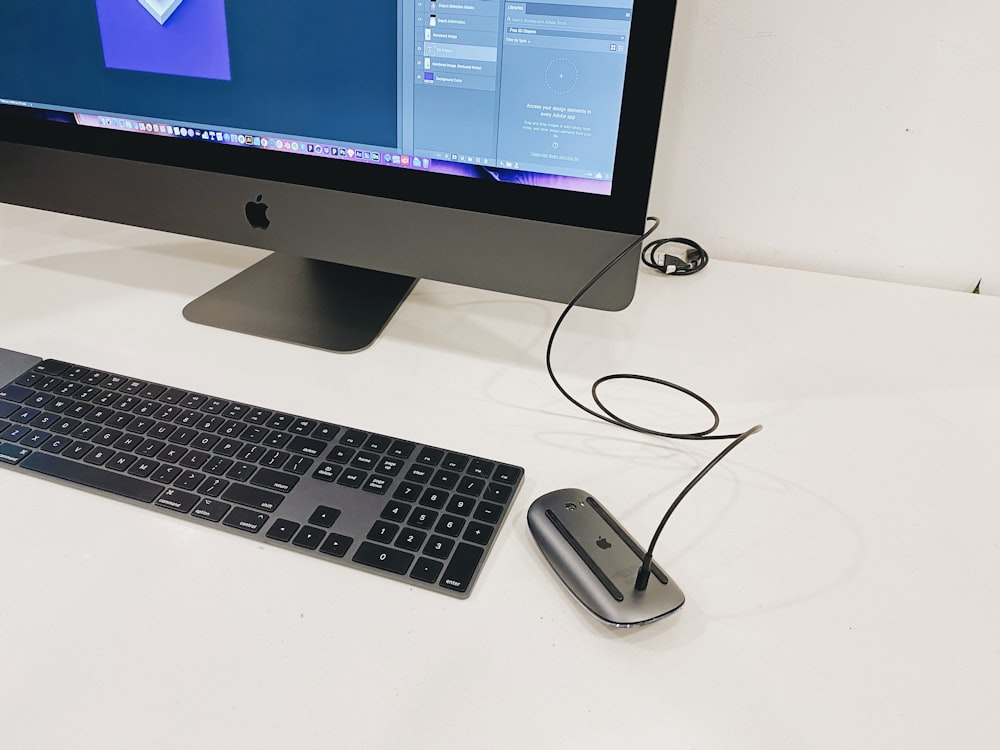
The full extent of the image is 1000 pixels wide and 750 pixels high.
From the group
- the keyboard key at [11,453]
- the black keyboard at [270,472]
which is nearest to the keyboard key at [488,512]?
the black keyboard at [270,472]

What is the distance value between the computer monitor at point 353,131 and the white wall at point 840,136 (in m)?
0.31

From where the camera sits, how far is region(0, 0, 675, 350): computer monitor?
571 mm

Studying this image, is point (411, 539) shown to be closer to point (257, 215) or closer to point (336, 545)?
point (336, 545)

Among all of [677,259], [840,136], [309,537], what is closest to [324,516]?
[309,537]

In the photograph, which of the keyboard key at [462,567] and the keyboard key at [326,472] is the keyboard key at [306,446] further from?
the keyboard key at [462,567]

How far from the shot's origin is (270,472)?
1.76ft

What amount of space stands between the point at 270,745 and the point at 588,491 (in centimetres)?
27

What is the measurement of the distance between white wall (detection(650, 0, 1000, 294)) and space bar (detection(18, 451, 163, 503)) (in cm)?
64

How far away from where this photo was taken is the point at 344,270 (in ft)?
2.69

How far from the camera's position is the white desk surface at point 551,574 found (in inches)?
15.7

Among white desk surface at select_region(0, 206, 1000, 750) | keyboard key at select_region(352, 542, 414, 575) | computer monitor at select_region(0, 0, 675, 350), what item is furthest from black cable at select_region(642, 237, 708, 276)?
keyboard key at select_region(352, 542, 414, 575)

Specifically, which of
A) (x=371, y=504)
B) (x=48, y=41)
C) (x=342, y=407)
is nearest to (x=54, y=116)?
(x=48, y=41)

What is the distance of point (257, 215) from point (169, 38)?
0.16m

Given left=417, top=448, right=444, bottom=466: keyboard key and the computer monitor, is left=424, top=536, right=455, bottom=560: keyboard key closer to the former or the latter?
left=417, top=448, right=444, bottom=466: keyboard key
